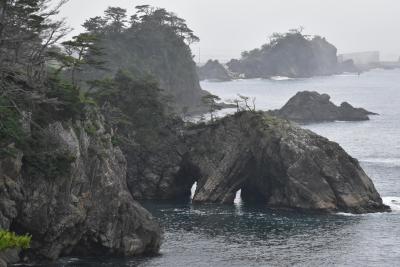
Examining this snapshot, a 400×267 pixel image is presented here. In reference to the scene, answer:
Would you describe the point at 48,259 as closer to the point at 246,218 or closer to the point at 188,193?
the point at 246,218

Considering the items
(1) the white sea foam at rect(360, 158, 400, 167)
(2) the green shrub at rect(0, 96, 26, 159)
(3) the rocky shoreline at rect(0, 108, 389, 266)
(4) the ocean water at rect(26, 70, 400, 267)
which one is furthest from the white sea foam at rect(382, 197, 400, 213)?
(2) the green shrub at rect(0, 96, 26, 159)

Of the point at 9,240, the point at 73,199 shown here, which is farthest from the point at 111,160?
the point at 9,240

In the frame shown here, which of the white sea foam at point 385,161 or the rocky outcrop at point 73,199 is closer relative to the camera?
the rocky outcrop at point 73,199

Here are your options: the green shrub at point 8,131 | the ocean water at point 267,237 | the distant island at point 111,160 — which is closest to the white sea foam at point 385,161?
the ocean water at point 267,237

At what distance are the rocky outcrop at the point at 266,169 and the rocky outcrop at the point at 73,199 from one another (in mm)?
27725

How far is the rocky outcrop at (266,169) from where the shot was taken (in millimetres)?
95438

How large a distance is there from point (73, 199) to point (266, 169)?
42610mm

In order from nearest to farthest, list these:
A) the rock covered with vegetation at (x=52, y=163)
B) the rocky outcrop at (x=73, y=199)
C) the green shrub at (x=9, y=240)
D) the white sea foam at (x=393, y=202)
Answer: the green shrub at (x=9, y=240) < the rock covered with vegetation at (x=52, y=163) < the rocky outcrop at (x=73, y=199) < the white sea foam at (x=393, y=202)

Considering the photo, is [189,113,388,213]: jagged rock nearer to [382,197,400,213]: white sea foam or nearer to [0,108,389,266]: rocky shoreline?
[0,108,389,266]: rocky shoreline

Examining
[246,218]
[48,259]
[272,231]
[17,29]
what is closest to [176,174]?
[246,218]

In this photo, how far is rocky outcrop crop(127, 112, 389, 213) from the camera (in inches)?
3757

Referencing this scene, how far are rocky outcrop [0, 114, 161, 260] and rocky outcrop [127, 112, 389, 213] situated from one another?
91.0ft

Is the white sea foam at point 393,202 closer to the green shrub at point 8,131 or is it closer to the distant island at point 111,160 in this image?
the distant island at point 111,160

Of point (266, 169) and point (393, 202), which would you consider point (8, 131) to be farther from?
point (393, 202)
